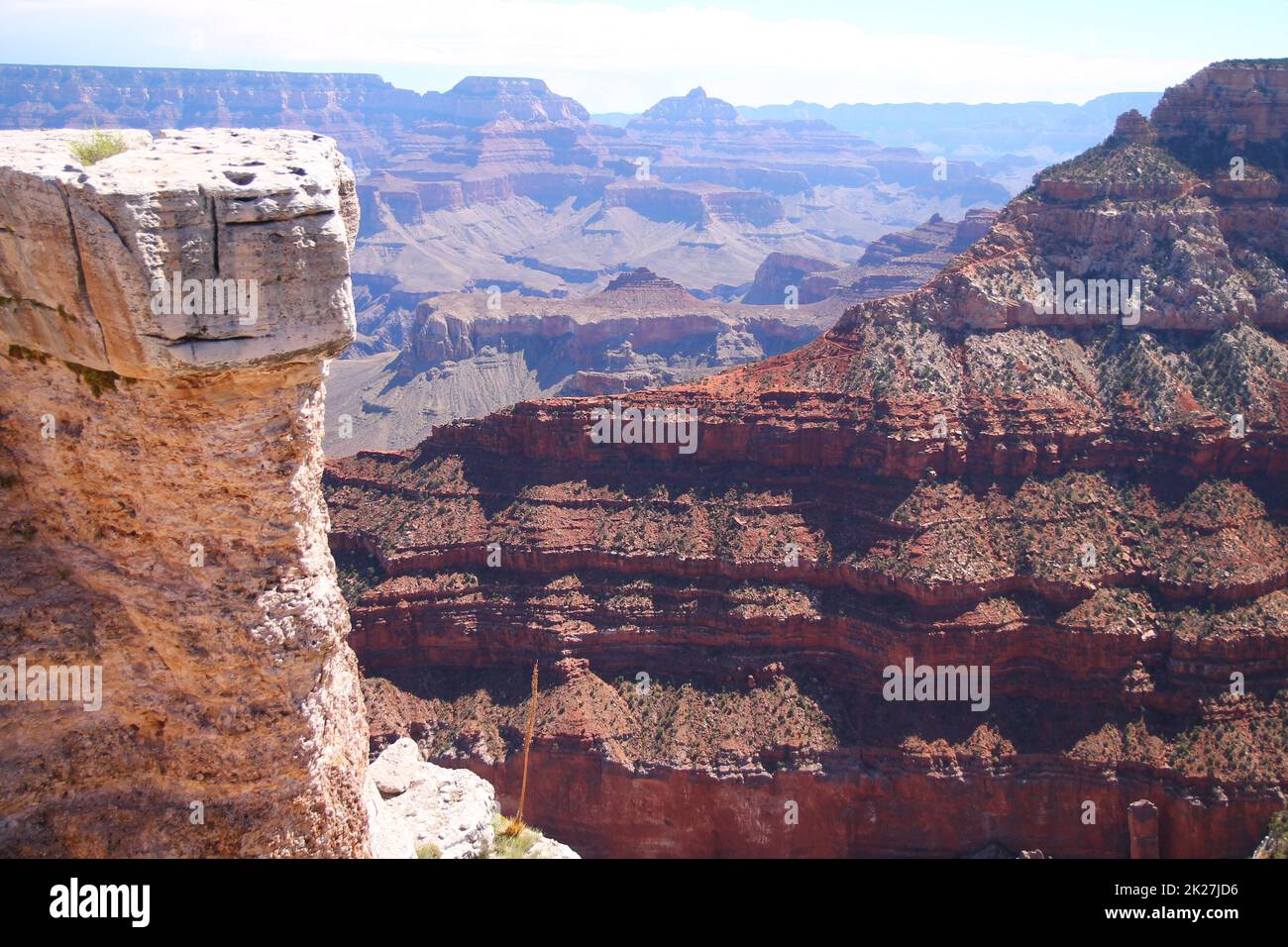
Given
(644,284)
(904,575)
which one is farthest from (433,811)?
(644,284)

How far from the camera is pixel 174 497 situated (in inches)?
473

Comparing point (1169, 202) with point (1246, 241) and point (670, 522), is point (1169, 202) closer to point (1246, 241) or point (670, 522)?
point (1246, 241)

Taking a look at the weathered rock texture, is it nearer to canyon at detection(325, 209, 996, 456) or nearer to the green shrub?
the green shrub

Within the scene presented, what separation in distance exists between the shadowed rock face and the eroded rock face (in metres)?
28.2

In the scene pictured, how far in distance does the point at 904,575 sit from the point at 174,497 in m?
34.6

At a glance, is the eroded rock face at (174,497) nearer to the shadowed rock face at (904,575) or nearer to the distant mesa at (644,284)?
the shadowed rock face at (904,575)

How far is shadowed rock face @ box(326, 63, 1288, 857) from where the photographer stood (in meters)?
38.8

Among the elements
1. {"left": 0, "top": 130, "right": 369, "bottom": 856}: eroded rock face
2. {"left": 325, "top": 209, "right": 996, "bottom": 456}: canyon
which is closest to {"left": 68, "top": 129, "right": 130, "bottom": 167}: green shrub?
{"left": 0, "top": 130, "right": 369, "bottom": 856}: eroded rock face

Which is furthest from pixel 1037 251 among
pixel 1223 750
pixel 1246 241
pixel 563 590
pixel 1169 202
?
pixel 563 590

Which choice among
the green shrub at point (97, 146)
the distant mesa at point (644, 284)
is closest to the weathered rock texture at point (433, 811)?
the green shrub at point (97, 146)

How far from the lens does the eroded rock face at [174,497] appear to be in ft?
34.2

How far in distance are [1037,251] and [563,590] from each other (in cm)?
3256

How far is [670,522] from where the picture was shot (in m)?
46.9

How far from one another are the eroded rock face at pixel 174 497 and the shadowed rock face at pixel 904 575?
28.2m
